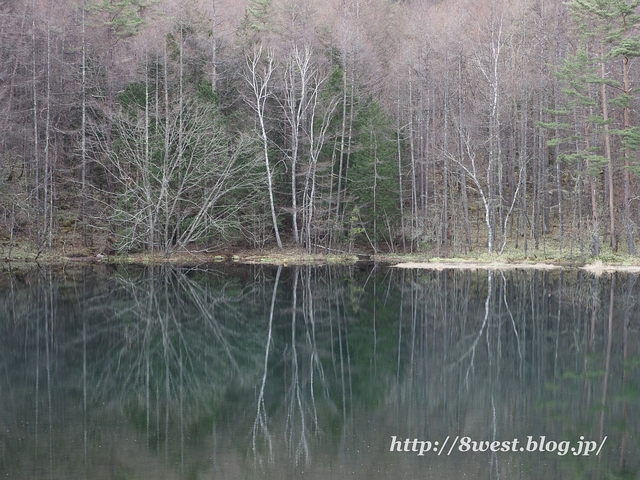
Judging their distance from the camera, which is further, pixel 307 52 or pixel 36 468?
pixel 307 52

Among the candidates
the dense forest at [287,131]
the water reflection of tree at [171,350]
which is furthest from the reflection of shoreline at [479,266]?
the water reflection of tree at [171,350]

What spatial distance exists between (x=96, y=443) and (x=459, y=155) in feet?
96.9

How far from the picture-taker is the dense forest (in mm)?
32188

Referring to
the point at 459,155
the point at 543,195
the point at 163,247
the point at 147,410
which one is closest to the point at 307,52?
the point at 459,155

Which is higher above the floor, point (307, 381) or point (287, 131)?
point (287, 131)

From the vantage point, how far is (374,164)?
34562 mm

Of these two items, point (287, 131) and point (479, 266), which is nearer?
point (479, 266)

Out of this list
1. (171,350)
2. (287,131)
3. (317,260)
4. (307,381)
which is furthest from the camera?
(287,131)

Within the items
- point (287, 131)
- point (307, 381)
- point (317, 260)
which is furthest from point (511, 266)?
point (307, 381)

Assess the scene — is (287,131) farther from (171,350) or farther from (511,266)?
(171,350)

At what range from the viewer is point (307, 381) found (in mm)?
11109

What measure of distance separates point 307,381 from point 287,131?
2781 cm

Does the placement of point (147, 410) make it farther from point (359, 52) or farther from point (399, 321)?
point (359, 52)

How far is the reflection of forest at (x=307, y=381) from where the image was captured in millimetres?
7613
